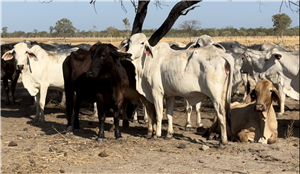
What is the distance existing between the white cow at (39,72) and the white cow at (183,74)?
2.86 m

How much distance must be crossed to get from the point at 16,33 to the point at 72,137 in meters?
95.6

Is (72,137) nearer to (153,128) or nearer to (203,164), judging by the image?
(153,128)

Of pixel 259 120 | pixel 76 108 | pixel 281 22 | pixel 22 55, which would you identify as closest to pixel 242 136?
pixel 259 120

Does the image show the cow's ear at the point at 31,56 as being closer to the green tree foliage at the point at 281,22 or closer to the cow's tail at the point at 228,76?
the cow's tail at the point at 228,76

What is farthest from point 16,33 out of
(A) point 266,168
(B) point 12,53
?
(A) point 266,168

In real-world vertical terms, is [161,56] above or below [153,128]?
above

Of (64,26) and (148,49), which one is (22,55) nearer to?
(148,49)

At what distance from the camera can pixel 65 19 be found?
6538 centimetres

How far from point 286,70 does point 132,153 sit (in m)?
3.97

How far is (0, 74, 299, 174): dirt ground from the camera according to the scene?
6.55 meters

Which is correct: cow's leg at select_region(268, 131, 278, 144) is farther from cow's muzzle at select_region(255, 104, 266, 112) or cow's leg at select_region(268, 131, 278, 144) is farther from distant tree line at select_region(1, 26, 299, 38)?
distant tree line at select_region(1, 26, 299, 38)

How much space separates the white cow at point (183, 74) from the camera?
764 cm

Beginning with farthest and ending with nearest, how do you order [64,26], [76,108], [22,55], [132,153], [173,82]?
[64,26] → [22,55] → [76,108] → [173,82] → [132,153]

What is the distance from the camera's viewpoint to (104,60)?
8.02m
